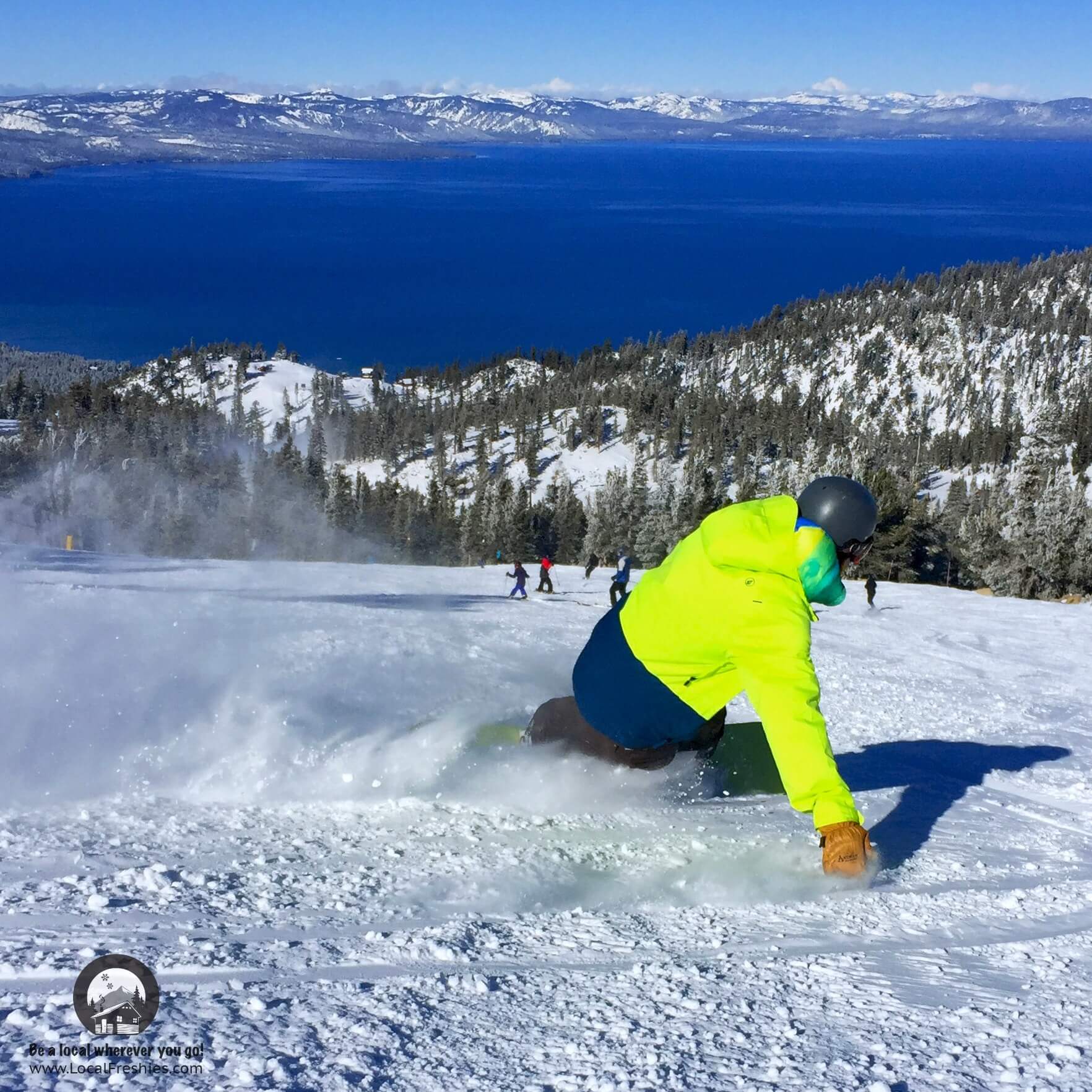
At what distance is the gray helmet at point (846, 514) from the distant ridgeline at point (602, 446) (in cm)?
4255

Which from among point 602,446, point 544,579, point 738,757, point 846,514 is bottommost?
point 602,446

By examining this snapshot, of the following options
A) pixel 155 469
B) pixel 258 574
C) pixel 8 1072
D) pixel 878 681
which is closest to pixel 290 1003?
pixel 8 1072

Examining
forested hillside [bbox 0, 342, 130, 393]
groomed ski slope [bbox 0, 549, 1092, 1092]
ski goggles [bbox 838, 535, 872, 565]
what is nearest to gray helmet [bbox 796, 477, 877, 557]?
ski goggles [bbox 838, 535, 872, 565]

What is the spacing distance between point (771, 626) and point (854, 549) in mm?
471

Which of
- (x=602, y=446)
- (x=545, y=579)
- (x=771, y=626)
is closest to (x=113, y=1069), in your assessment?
(x=771, y=626)

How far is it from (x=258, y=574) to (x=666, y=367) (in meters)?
165

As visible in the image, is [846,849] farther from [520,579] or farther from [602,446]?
[602,446]

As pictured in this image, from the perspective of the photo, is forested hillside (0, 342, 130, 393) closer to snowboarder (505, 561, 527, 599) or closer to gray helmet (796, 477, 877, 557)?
snowboarder (505, 561, 527, 599)

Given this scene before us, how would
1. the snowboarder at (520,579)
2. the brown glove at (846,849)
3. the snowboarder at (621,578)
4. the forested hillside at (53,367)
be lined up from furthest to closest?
the forested hillside at (53,367)
the snowboarder at (520,579)
the snowboarder at (621,578)
the brown glove at (846,849)

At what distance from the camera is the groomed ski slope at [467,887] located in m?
2.64

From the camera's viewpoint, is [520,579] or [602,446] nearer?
[520,579]

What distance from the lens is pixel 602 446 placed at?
490 feet

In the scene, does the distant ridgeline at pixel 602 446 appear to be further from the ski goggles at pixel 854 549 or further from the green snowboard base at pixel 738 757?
the ski goggles at pixel 854 549

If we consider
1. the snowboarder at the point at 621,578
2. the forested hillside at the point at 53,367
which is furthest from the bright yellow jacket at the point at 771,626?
the forested hillside at the point at 53,367
